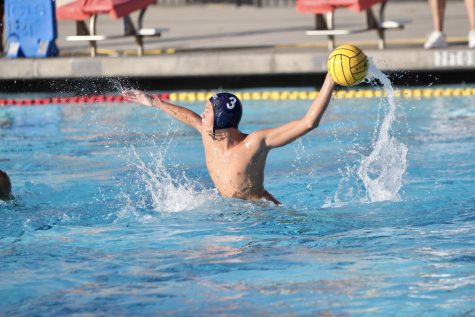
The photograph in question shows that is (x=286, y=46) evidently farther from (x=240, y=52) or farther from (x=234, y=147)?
(x=234, y=147)

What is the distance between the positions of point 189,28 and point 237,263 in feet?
28.9

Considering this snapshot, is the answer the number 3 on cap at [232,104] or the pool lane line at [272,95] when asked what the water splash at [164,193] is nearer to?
the number 3 on cap at [232,104]

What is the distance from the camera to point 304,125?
14.2 ft

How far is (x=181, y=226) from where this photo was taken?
4773 mm

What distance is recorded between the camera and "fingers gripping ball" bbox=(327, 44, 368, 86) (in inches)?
173

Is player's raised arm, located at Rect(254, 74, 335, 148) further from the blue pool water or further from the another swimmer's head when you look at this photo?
the another swimmer's head

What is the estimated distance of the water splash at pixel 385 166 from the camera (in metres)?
5.32

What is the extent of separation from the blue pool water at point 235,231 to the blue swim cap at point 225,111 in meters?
0.41

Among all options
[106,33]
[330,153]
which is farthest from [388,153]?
[106,33]

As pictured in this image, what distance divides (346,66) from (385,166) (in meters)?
1.70

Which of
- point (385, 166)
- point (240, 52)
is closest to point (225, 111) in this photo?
point (385, 166)

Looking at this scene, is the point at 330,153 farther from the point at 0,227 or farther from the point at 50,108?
the point at 50,108

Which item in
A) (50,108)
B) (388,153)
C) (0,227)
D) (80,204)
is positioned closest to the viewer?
(0,227)

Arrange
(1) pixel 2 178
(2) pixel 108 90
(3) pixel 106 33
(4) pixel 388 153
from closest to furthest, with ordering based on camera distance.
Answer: (1) pixel 2 178 → (4) pixel 388 153 → (2) pixel 108 90 → (3) pixel 106 33
